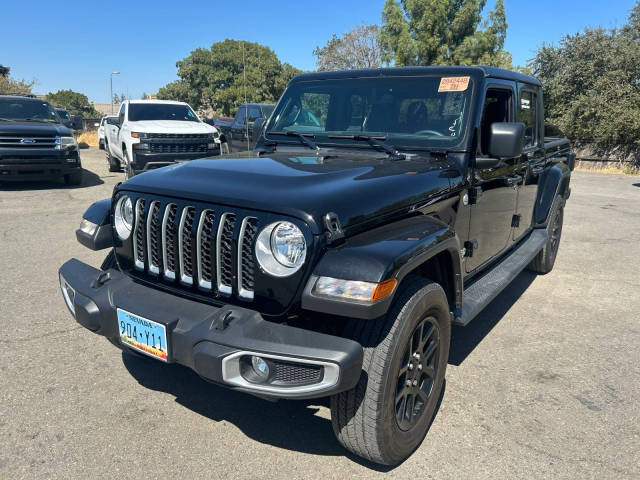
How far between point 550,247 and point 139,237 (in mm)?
4400

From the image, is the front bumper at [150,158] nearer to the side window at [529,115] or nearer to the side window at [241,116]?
the side window at [241,116]

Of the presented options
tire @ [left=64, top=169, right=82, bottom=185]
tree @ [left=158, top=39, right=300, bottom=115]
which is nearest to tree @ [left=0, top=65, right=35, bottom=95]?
tree @ [left=158, top=39, right=300, bottom=115]

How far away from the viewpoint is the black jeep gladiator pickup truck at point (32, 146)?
9.74 metres

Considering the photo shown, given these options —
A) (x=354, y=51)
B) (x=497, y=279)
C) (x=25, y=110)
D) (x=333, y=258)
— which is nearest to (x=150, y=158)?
(x=25, y=110)

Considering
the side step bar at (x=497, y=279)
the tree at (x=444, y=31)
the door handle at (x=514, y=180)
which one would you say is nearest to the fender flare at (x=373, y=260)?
the side step bar at (x=497, y=279)

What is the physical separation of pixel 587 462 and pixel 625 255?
15.6 ft

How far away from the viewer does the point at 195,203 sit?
7.84 ft

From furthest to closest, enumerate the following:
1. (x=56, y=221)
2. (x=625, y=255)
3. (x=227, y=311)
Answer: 1. (x=56, y=221)
2. (x=625, y=255)
3. (x=227, y=311)

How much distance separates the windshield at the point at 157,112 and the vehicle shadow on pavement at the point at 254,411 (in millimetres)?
9580

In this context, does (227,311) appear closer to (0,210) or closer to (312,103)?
(312,103)

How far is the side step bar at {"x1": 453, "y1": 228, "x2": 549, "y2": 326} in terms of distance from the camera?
300cm

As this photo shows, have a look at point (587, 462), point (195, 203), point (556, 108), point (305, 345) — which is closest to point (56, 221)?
point (195, 203)

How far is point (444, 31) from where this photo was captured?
22156 millimetres

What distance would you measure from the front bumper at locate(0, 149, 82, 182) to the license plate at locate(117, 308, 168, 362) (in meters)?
9.05
